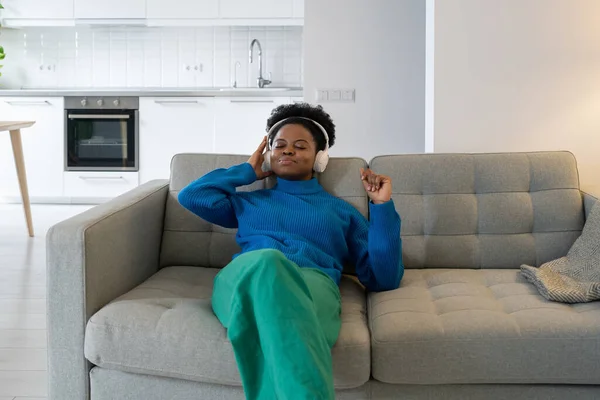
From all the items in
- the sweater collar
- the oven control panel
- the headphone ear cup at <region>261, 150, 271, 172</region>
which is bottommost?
the sweater collar

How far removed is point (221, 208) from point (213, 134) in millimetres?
3962

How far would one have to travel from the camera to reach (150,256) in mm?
2852

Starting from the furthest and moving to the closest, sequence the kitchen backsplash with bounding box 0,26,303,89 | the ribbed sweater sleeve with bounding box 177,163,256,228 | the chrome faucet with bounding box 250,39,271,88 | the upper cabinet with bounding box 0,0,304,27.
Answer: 1. the kitchen backsplash with bounding box 0,26,303,89
2. the chrome faucet with bounding box 250,39,271,88
3. the upper cabinet with bounding box 0,0,304,27
4. the ribbed sweater sleeve with bounding box 177,163,256,228

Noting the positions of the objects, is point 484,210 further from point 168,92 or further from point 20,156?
point 168,92

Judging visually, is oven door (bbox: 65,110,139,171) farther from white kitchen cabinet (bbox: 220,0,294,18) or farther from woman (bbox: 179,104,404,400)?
woman (bbox: 179,104,404,400)

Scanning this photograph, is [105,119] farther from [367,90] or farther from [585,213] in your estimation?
[585,213]

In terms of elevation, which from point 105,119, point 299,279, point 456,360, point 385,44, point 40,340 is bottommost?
point 40,340

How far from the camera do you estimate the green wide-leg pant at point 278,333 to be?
189cm

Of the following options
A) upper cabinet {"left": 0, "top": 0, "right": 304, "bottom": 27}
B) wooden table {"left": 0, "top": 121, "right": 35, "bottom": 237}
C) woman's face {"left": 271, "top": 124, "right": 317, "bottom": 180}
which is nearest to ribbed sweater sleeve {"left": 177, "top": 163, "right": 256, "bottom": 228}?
woman's face {"left": 271, "top": 124, "right": 317, "bottom": 180}

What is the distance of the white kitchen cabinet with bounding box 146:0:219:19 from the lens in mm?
6734

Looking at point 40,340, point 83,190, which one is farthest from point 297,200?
point 83,190

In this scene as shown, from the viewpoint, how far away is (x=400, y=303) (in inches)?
96.6

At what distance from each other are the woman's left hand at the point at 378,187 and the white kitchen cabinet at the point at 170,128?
159 inches

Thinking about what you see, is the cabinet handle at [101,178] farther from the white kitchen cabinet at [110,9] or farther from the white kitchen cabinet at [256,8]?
the white kitchen cabinet at [256,8]
